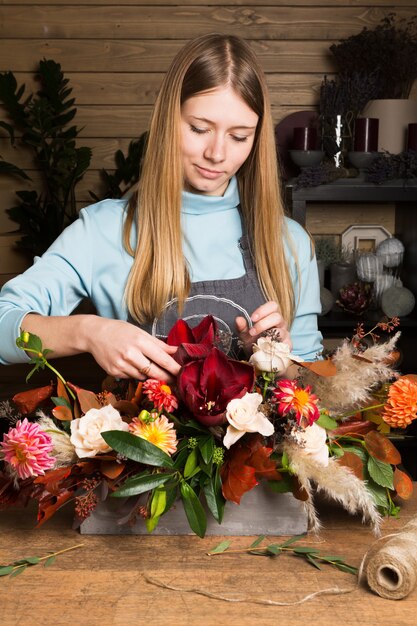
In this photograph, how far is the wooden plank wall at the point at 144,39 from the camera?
3.41 m

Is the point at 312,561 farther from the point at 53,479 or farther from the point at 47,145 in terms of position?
the point at 47,145

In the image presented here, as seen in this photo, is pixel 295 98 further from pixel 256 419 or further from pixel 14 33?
pixel 256 419

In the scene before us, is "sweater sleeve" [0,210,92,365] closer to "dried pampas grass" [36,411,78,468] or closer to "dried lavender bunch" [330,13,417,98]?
"dried pampas grass" [36,411,78,468]

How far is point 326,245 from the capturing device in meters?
3.41

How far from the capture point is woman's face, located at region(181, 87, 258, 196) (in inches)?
60.4

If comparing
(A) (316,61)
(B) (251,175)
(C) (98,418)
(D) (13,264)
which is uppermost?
(A) (316,61)

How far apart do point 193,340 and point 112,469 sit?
22 centimetres

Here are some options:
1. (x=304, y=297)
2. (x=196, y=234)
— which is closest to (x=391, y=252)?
(x=304, y=297)

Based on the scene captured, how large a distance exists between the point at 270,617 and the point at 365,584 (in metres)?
0.14

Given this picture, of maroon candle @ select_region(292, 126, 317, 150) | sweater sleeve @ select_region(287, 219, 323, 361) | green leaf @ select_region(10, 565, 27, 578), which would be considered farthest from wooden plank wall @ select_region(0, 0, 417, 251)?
green leaf @ select_region(10, 565, 27, 578)

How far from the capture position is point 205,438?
1.09 m

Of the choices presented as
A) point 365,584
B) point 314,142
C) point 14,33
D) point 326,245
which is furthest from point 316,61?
point 365,584

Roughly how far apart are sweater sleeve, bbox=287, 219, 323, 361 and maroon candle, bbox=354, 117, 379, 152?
4.54ft

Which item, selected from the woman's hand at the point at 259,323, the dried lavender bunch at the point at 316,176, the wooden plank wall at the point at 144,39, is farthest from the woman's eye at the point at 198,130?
the wooden plank wall at the point at 144,39
